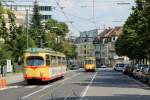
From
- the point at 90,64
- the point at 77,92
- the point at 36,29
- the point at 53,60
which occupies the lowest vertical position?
the point at 90,64

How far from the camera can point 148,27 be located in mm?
52969

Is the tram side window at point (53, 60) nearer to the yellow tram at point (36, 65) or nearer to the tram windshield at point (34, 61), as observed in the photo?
the yellow tram at point (36, 65)

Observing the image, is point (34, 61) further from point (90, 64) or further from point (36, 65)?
point (90, 64)

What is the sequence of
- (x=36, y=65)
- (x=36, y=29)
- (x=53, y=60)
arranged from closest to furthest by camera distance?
(x=36, y=65), (x=53, y=60), (x=36, y=29)

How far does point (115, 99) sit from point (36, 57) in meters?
19.1

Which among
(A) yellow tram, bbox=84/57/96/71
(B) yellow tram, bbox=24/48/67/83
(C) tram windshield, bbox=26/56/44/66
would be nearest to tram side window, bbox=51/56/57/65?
(B) yellow tram, bbox=24/48/67/83

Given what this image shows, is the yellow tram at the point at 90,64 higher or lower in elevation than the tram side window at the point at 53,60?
lower

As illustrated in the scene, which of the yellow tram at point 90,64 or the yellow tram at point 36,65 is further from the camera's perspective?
the yellow tram at point 90,64

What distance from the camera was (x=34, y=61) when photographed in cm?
4609

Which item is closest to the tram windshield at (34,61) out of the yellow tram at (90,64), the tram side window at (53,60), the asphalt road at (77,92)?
the asphalt road at (77,92)

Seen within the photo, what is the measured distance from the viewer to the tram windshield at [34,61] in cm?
4594

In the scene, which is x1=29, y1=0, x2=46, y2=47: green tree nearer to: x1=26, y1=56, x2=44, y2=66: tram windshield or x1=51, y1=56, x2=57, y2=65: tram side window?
x1=51, y1=56, x2=57, y2=65: tram side window

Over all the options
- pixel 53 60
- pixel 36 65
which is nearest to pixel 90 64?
pixel 53 60

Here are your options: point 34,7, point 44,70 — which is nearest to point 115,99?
point 44,70
